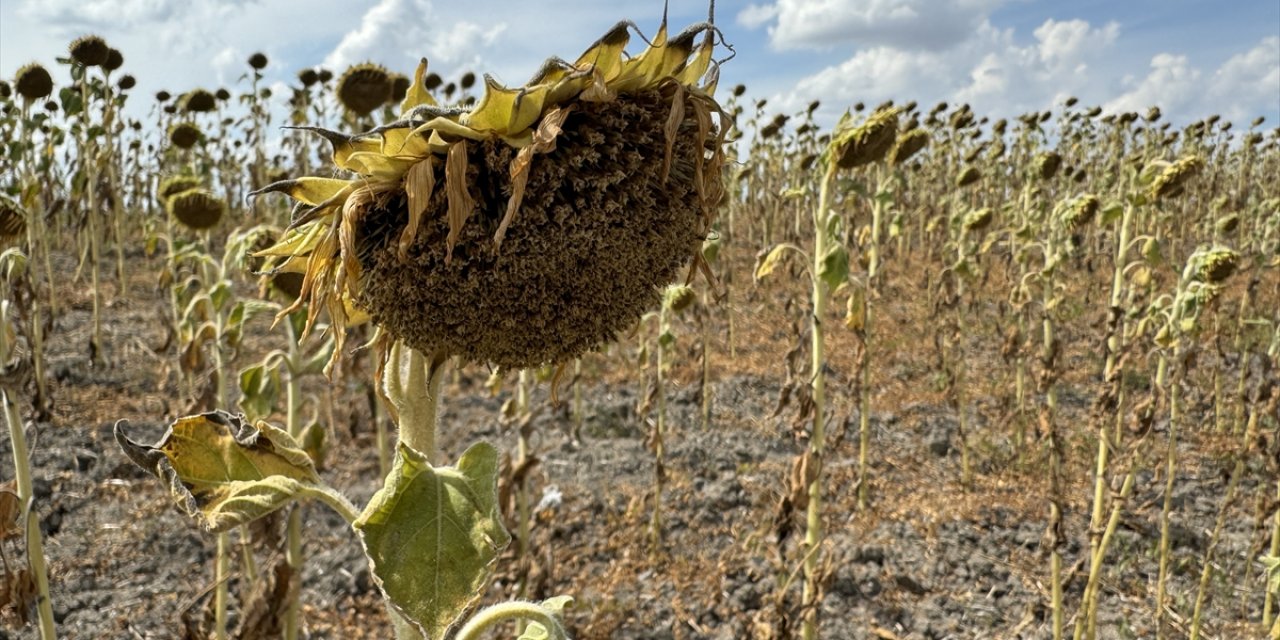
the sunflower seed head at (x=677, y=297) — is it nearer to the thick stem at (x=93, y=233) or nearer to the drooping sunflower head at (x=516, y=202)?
the drooping sunflower head at (x=516, y=202)

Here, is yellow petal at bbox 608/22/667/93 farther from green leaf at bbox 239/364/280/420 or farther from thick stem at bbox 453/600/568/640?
green leaf at bbox 239/364/280/420

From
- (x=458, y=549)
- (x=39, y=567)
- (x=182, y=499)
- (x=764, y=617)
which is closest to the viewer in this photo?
(x=458, y=549)

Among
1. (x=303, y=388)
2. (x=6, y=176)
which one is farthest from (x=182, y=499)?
→ (x=6, y=176)

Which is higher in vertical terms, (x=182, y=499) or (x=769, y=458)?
(x=182, y=499)

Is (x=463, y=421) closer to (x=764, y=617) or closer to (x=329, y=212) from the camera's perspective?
(x=764, y=617)

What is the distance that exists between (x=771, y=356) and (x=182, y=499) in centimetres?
862

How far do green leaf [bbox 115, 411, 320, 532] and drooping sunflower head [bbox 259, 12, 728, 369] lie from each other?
9.5 inches

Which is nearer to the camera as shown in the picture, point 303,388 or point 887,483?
point 887,483

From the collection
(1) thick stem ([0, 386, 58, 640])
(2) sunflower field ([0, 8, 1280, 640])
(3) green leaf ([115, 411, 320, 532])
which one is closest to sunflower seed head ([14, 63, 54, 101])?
(2) sunflower field ([0, 8, 1280, 640])

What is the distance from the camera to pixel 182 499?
1177 mm

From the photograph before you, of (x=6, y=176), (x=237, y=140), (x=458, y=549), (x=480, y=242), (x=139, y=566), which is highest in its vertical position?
(x=237, y=140)

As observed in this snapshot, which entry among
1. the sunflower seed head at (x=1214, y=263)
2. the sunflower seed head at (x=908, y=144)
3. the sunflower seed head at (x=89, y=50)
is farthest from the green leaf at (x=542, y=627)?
the sunflower seed head at (x=89, y=50)

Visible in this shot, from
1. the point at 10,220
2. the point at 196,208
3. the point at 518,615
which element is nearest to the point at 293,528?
the point at 10,220

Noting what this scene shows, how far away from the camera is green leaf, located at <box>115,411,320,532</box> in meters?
1.14
